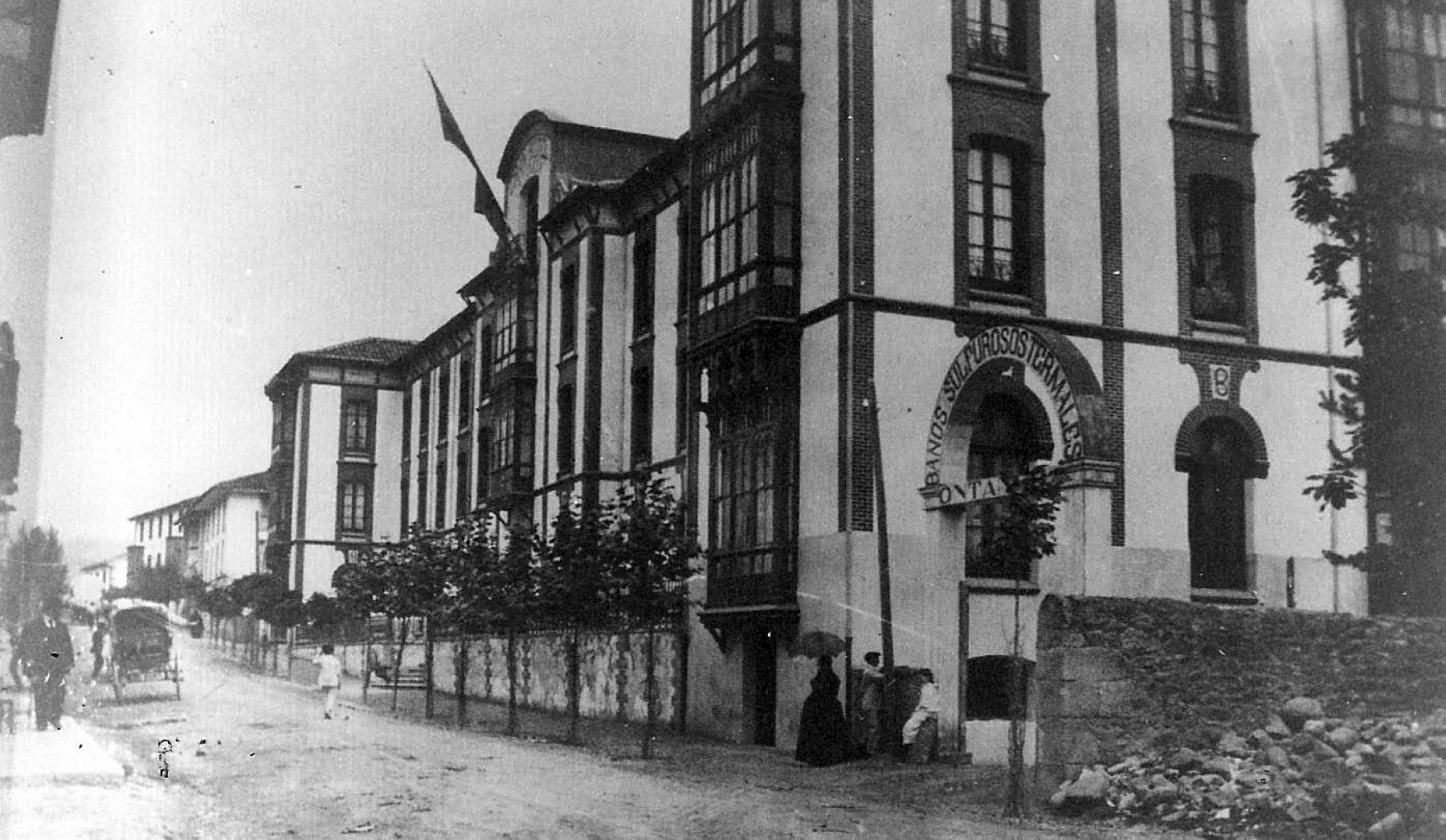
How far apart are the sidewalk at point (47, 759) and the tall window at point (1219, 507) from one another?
14014mm

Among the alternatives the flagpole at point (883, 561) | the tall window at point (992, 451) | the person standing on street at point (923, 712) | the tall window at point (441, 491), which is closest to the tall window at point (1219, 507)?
the tall window at point (992, 451)

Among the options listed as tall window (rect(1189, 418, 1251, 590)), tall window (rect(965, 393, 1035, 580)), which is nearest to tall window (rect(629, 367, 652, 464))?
tall window (rect(965, 393, 1035, 580))

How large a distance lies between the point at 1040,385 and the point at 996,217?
8.39ft

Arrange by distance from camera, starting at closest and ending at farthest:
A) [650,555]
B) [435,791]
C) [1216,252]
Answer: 1. [435,791]
2. [1216,252]
3. [650,555]

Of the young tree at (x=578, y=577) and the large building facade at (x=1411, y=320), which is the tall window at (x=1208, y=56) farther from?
the young tree at (x=578, y=577)

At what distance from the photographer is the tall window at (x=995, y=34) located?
65.1 ft

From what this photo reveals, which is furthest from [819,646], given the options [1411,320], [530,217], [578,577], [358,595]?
[530,217]

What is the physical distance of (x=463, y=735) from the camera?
73.0ft

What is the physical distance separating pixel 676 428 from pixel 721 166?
644 cm

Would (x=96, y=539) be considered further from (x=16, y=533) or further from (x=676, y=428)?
(x=676, y=428)

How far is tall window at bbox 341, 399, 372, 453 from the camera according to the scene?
2991 centimetres

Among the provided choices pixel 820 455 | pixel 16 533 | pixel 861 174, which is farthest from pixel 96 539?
pixel 861 174

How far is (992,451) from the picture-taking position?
1945cm

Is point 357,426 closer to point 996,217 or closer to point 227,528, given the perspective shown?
point 227,528
